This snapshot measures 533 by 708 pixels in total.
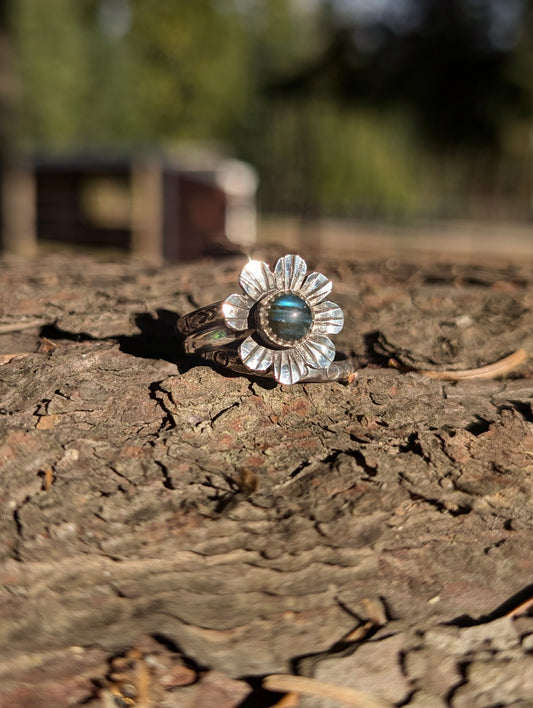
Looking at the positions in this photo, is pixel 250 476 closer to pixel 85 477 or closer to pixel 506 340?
pixel 85 477

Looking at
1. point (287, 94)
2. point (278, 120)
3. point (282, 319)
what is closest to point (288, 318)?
point (282, 319)

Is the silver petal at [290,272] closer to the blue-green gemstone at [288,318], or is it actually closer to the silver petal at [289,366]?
the blue-green gemstone at [288,318]

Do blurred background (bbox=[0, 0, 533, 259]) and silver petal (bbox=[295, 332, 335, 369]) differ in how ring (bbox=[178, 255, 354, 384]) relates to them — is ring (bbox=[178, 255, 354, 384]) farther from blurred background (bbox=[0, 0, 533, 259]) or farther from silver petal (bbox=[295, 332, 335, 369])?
blurred background (bbox=[0, 0, 533, 259])

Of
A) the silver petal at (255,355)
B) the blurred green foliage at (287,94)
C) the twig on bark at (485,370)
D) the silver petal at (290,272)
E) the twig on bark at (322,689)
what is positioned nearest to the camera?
the twig on bark at (322,689)

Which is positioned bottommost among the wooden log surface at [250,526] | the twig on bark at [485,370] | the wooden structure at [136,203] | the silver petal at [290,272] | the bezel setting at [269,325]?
the wooden structure at [136,203]

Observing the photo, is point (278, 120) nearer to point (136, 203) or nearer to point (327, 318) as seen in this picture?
point (136, 203)

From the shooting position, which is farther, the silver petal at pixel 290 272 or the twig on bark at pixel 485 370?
the twig on bark at pixel 485 370

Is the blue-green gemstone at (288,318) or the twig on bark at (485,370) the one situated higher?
the blue-green gemstone at (288,318)

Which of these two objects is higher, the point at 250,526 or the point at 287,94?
the point at 287,94

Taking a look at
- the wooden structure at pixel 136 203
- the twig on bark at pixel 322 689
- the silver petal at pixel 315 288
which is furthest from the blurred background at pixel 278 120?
the twig on bark at pixel 322 689
